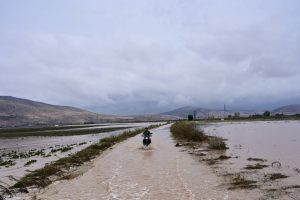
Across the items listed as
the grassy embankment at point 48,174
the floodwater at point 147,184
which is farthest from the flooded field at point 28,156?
the floodwater at point 147,184

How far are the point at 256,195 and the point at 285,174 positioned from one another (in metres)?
5.02

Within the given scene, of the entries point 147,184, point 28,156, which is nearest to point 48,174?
point 147,184

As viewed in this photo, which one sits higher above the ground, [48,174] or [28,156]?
[48,174]

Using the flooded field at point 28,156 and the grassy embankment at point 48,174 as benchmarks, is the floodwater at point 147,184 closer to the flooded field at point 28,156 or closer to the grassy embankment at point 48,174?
the grassy embankment at point 48,174

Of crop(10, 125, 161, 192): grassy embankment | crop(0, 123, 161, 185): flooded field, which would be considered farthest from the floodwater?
crop(0, 123, 161, 185): flooded field

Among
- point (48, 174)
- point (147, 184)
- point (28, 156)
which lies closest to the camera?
point (147, 184)

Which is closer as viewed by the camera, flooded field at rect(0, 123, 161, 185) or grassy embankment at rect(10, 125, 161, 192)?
grassy embankment at rect(10, 125, 161, 192)

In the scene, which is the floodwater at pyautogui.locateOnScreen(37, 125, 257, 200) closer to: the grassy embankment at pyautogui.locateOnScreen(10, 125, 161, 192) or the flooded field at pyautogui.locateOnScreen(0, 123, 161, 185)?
the grassy embankment at pyautogui.locateOnScreen(10, 125, 161, 192)

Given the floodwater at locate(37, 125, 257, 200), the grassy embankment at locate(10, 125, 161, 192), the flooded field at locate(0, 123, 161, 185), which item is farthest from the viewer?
the flooded field at locate(0, 123, 161, 185)

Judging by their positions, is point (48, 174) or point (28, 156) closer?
point (48, 174)

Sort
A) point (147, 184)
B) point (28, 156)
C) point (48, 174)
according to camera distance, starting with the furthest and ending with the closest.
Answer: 1. point (28, 156)
2. point (48, 174)
3. point (147, 184)

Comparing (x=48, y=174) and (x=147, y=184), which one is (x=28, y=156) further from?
(x=147, y=184)

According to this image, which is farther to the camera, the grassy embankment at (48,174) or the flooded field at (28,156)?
the flooded field at (28,156)

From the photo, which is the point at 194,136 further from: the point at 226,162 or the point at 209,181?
the point at 209,181
